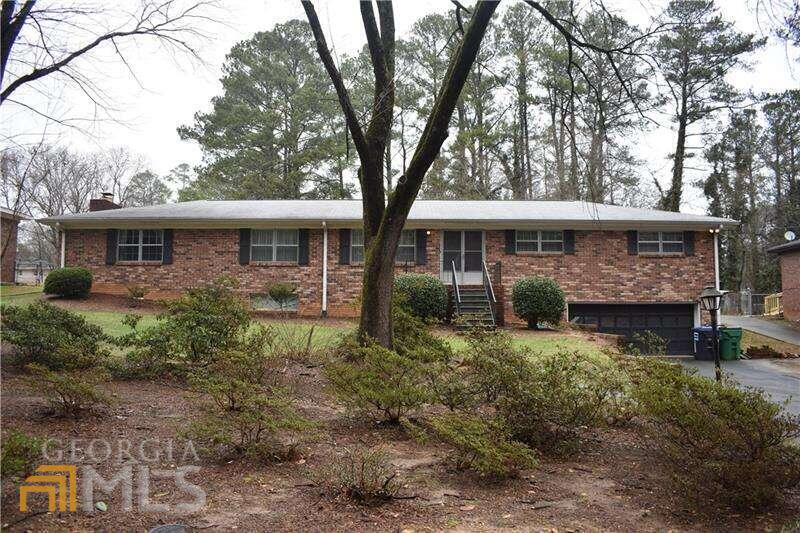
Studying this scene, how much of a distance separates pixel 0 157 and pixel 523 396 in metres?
6.48

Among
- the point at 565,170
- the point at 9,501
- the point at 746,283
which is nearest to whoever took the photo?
the point at 9,501

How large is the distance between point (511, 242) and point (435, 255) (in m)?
2.39

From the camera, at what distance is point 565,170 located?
2616 centimetres

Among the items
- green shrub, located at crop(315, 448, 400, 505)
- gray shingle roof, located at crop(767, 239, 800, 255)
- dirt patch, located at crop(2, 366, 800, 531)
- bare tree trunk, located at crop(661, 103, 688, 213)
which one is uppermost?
bare tree trunk, located at crop(661, 103, 688, 213)

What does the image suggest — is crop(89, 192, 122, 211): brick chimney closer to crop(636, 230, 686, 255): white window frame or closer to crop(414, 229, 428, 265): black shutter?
crop(414, 229, 428, 265): black shutter

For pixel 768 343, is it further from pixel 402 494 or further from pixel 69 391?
pixel 69 391

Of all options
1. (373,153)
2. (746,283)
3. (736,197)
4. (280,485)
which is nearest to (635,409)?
(280,485)

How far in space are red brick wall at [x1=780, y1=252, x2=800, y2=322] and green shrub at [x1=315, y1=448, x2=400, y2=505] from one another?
2357 centimetres

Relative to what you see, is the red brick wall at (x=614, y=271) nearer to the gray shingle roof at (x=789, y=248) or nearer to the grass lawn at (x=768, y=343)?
the grass lawn at (x=768, y=343)

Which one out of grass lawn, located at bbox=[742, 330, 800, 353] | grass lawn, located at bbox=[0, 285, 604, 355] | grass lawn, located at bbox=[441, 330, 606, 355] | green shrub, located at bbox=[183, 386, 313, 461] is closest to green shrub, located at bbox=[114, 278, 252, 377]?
green shrub, located at bbox=[183, 386, 313, 461]

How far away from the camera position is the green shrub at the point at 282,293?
14.6 meters

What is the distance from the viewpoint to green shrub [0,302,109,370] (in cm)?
522

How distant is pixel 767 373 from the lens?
11516mm

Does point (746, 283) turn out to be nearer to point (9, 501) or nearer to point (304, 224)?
point (304, 224)
